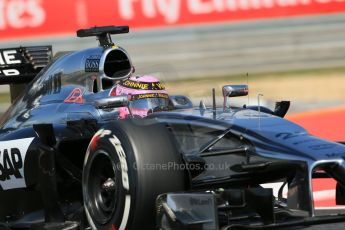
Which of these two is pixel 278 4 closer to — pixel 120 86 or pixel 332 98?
pixel 332 98

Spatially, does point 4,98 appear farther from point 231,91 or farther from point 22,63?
point 231,91

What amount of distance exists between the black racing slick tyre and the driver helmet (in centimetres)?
86

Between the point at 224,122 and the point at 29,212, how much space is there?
1.73 metres

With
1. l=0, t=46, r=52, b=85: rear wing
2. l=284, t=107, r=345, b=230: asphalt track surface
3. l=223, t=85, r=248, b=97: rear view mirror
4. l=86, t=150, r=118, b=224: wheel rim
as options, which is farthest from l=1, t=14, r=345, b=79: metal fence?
l=86, t=150, r=118, b=224: wheel rim

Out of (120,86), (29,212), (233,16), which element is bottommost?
(29,212)

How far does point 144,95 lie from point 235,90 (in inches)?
27.2

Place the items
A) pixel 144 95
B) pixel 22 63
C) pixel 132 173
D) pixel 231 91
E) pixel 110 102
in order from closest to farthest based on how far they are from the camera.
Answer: pixel 132 173 < pixel 110 102 < pixel 231 91 < pixel 144 95 < pixel 22 63

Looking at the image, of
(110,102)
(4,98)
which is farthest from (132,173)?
(4,98)

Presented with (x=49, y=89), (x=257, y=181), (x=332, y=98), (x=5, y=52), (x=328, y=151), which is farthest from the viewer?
(x=332, y=98)

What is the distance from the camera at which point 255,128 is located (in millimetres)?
4695

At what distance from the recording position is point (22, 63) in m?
6.64

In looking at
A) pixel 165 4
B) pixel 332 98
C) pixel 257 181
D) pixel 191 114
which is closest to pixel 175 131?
pixel 191 114

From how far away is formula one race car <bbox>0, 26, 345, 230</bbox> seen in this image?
4285 millimetres
